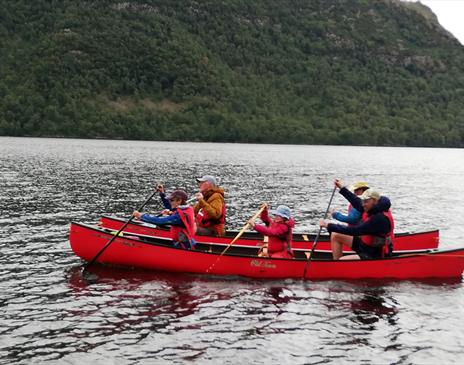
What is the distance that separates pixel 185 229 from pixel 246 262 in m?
2.15

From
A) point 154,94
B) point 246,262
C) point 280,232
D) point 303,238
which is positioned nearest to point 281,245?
point 280,232

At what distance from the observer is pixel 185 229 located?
1741 centimetres

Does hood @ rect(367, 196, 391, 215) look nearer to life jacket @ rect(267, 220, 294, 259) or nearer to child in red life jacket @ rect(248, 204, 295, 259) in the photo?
child in red life jacket @ rect(248, 204, 295, 259)

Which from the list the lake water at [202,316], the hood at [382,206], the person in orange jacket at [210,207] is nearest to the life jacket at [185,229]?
the person in orange jacket at [210,207]

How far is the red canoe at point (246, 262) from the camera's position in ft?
55.5

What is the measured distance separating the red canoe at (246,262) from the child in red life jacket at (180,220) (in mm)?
549

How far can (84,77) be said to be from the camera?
161m

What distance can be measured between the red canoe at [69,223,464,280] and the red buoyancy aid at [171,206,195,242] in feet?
1.88

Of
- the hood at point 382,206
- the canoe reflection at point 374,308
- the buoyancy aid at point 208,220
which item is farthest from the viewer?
the buoyancy aid at point 208,220

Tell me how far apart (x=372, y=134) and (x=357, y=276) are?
168m

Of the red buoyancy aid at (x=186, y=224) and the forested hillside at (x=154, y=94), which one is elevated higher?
the forested hillside at (x=154, y=94)

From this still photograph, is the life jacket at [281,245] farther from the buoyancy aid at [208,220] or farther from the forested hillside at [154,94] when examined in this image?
the forested hillside at [154,94]

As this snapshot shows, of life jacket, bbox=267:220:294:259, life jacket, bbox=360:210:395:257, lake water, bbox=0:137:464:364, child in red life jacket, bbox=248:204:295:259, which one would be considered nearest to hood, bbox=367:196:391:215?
life jacket, bbox=360:210:395:257

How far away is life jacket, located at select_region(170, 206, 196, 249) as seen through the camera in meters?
17.1
